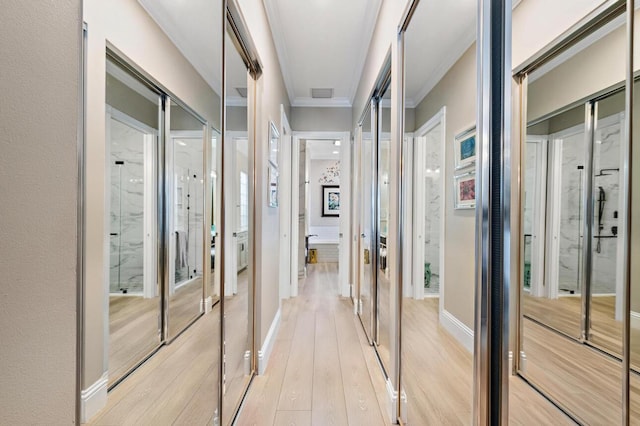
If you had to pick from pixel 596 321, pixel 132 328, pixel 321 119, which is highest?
pixel 321 119

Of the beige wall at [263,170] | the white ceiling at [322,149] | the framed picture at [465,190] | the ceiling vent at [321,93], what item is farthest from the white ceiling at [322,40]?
the white ceiling at [322,149]

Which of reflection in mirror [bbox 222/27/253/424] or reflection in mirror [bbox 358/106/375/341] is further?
Answer: reflection in mirror [bbox 358/106/375/341]

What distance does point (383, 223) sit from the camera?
2738 millimetres

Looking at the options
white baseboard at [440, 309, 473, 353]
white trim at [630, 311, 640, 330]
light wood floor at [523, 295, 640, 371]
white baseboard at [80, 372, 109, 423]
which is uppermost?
white trim at [630, 311, 640, 330]

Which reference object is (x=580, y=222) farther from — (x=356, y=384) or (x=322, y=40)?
(x=322, y=40)

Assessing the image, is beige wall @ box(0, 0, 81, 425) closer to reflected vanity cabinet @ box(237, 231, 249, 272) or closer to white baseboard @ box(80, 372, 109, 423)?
white baseboard @ box(80, 372, 109, 423)

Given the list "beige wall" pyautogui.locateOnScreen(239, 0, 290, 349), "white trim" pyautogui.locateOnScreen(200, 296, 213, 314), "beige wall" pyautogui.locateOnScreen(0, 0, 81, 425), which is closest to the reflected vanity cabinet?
"beige wall" pyautogui.locateOnScreen(239, 0, 290, 349)

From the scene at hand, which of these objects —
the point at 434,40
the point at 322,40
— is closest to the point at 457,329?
the point at 434,40

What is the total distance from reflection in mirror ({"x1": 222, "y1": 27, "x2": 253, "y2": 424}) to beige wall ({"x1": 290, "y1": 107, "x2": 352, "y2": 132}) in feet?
8.27

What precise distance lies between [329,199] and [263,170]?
712 cm

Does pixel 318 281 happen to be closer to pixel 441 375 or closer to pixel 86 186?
pixel 441 375

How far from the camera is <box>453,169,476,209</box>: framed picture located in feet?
3.61

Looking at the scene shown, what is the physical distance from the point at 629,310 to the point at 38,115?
3.26 ft

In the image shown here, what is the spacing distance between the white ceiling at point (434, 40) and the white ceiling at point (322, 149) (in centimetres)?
587
